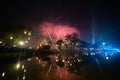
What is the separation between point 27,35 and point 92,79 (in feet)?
225

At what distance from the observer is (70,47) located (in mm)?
114938

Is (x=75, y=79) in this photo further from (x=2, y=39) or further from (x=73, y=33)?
(x=73, y=33)

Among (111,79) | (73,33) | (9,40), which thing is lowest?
(111,79)

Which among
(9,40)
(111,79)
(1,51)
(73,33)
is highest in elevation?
(73,33)

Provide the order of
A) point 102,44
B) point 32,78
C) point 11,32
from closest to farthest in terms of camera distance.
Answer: point 32,78 < point 11,32 < point 102,44

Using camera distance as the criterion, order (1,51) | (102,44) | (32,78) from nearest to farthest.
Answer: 1. (32,78)
2. (1,51)
3. (102,44)

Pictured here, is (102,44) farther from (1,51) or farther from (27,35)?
(1,51)

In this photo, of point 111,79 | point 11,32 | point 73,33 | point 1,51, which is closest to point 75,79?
point 111,79

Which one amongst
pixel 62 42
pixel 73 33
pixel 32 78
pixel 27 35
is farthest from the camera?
pixel 73 33

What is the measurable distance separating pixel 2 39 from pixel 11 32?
6764 millimetres

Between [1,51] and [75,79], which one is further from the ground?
[1,51]

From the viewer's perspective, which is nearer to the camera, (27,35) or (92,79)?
(92,79)

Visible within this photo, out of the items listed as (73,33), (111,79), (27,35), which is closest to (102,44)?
(73,33)

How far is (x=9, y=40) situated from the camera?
71.9 metres
